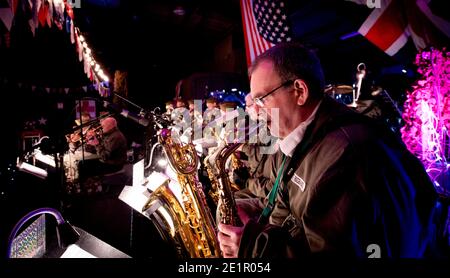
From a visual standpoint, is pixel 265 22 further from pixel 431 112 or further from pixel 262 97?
pixel 431 112

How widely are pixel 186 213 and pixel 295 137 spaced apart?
1.94m

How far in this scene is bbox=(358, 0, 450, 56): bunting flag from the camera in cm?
483

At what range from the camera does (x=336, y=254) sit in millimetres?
1213

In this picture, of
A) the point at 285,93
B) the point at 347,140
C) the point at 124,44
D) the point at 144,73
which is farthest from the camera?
the point at 144,73

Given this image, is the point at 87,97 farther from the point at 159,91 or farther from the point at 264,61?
the point at 159,91

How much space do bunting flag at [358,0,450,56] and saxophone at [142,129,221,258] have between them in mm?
4311

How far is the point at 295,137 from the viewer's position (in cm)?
184

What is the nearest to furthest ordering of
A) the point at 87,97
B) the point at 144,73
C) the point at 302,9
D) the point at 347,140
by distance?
1. the point at 347,140
2. the point at 87,97
3. the point at 302,9
4. the point at 144,73

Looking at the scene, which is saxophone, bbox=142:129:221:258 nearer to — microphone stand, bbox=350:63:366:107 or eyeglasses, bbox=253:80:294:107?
eyeglasses, bbox=253:80:294:107

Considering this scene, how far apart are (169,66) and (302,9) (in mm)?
13536

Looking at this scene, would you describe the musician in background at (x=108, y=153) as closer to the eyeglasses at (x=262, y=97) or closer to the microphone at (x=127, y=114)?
the microphone at (x=127, y=114)

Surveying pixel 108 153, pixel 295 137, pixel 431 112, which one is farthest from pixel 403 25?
pixel 108 153
